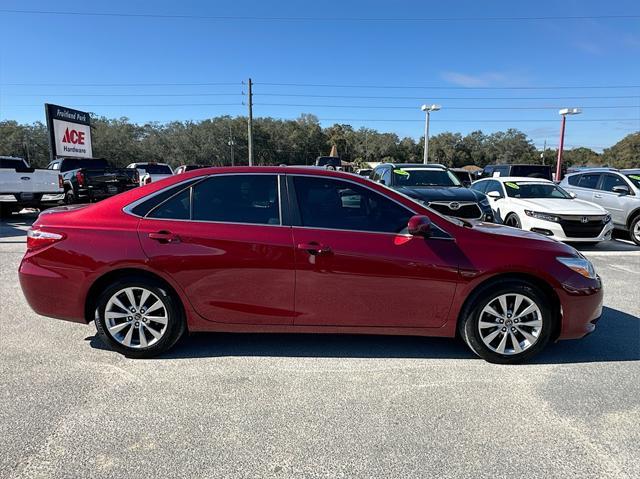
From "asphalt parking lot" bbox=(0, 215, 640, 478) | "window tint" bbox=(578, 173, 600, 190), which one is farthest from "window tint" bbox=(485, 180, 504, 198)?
"asphalt parking lot" bbox=(0, 215, 640, 478)

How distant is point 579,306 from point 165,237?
3.48 m

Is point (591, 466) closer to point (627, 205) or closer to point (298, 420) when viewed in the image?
point (298, 420)

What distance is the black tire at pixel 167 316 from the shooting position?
139 inches

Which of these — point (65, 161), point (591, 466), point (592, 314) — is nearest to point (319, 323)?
point (591, 466)

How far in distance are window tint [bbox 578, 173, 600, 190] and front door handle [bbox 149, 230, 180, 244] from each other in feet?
38.8

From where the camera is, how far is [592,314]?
3570mm

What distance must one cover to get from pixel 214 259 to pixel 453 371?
2.17m

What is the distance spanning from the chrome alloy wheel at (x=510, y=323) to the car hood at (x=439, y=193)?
5202 mm

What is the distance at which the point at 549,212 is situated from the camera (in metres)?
8.62

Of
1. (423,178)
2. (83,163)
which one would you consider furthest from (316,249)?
(83,163)

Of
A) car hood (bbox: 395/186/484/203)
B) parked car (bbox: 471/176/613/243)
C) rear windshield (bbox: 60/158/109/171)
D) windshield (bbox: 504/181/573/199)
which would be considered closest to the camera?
parked car (bbox: 471/176/613/243)

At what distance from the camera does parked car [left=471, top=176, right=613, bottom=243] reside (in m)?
8.56

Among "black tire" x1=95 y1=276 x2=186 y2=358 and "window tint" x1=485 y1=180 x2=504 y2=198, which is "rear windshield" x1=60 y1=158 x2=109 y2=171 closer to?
"window tint" x1=485 y1=180 x2=504 y2=198

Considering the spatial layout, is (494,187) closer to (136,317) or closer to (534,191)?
(534,191)
